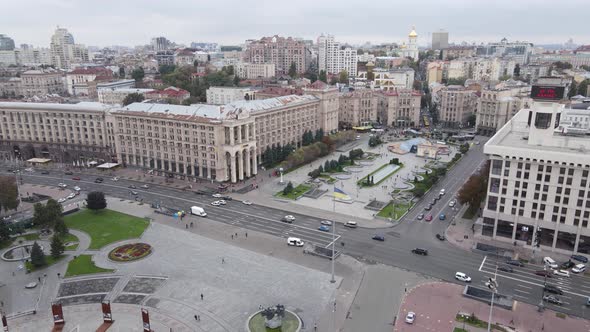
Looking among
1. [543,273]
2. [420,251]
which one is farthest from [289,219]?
[543,273]

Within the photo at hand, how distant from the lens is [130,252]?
263 ft

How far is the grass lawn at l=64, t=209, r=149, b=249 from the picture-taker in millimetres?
86250

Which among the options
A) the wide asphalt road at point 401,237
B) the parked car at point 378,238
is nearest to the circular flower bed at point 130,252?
the wide asphalt road at point 401,237

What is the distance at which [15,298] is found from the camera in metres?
66.1

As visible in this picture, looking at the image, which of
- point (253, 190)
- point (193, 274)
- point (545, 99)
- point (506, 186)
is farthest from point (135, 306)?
point (545, 99)

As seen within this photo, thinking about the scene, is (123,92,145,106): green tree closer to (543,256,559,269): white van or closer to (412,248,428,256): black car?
(412,248,428,256): black car

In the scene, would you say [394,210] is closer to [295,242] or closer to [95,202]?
[295,242]

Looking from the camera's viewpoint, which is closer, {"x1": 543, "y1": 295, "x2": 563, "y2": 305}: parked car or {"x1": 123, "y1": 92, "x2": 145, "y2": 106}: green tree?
{"x1": 543, "y1": 295, "x2": 563, "y2": 305}: parked car

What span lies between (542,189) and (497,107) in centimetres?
11169

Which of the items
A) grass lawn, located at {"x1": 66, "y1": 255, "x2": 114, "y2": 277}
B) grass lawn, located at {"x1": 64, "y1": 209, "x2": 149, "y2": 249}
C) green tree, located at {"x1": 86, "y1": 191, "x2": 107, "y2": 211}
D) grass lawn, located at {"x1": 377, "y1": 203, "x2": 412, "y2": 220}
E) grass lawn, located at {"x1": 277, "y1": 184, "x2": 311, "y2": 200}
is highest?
green tree, located at {"x1": 86, "y1": 191, "x2": 107, "y2": 211}

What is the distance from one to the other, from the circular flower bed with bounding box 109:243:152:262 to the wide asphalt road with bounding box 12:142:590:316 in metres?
15.0

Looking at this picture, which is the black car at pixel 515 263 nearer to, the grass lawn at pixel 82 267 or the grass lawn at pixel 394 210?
the grass lawn at pixel 394 210

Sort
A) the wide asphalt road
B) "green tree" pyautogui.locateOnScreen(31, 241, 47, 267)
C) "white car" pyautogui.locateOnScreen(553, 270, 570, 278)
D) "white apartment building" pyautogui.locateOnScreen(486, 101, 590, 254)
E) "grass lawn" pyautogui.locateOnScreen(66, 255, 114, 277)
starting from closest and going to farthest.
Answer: the wide asphalt road < "white car" pyautogui.locateOnScreen(553, 270, 570, 278) < "grass lawn" pyautogui.locateOnScreen(66, 255, 114, 277) < "green tree" pyautogui.locateOnScreen(31, 241, 47, 267) < "white apartment building" pyautogui.locateOnScreen(486, 101, 590, 254)

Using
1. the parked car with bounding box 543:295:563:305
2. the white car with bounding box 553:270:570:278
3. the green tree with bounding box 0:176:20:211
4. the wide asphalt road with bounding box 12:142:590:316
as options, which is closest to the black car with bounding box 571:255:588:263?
the wide asphalt road with bounding box 12:142:590:316
